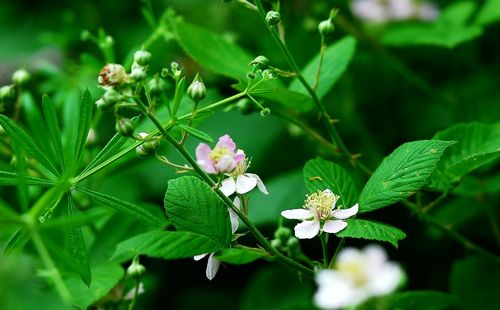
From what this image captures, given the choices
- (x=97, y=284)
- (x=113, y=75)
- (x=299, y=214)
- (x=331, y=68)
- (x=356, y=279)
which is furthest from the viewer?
(x=331, y=68)

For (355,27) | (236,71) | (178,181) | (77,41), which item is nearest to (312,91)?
(236,71)

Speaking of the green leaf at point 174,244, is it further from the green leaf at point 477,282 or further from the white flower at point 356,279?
the green leaf at point 477,282

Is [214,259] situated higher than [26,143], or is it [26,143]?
[26,143]

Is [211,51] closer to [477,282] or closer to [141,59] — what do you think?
[141,59]

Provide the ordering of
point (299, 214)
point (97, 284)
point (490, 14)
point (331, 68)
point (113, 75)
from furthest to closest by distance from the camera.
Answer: point (490, 14)
point (331, 68)
point (97, 284)
point (299, 214)
point (113, 75)

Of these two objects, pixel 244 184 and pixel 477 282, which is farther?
pixel 477 282

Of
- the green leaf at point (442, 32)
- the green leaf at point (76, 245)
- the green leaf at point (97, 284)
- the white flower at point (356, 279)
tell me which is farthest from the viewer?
the green leaf at point (442, 32)

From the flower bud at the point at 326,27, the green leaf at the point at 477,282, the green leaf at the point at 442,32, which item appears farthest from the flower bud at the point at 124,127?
the green leaf at the point at 442,32

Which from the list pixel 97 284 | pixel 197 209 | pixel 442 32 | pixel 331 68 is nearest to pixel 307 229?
pixel 197 209
